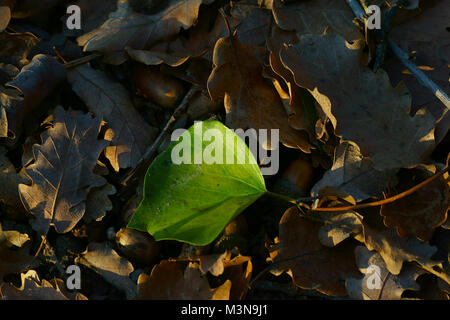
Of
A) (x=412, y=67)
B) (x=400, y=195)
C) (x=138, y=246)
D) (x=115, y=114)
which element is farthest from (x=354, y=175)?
(x=115, y=114)

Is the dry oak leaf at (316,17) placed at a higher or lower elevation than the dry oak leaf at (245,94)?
higher

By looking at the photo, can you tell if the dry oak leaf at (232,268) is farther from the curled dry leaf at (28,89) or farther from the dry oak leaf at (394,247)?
the curled dry leaf at (28,89)

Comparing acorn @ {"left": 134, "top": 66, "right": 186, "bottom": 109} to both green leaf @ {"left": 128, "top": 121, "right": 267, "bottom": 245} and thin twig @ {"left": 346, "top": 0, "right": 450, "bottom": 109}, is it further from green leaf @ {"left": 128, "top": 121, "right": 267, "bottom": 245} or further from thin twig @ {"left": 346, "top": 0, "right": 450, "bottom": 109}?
thin twig @ {"left": 346, "top": 0, "right": 450, "bottom": 109}

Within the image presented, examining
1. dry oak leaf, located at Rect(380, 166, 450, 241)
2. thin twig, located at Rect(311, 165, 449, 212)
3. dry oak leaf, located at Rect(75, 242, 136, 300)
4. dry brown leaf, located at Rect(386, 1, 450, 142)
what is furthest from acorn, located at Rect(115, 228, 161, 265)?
dry brown leaf, located at Rect(386, 1, 450, 142)

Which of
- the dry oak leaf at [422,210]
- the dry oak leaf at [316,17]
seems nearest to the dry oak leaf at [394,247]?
the dry oak leaf at [422,210]

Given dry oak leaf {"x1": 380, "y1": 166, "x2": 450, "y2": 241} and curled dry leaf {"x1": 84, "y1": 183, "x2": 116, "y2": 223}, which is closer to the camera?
dry oak leaf {"x1": 380, "y1": 166, "x2": 450, "y2": 241}
